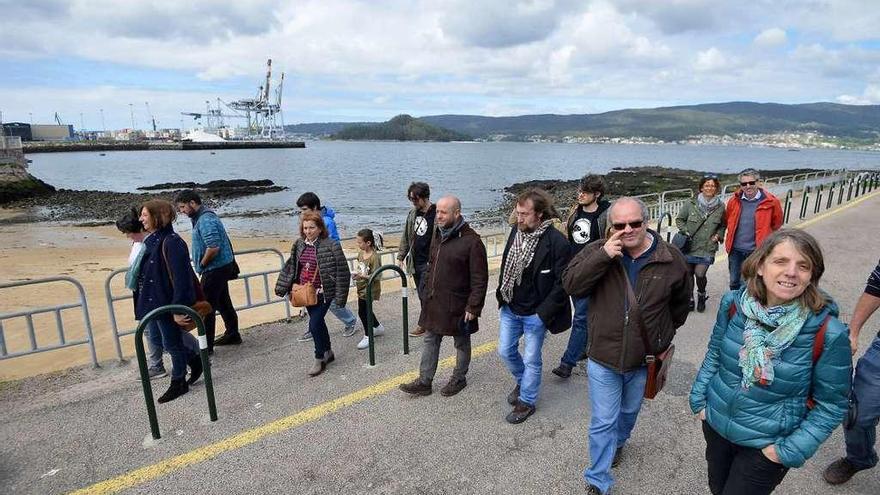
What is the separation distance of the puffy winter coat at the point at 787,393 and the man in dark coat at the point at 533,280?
4.52ft

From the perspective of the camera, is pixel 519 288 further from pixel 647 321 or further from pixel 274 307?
pixel 274 307

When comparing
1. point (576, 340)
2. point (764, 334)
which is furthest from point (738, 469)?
point (576, 340)

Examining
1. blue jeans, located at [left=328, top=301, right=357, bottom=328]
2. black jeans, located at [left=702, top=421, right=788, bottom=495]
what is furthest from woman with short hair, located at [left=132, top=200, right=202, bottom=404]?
black jeans, located at [left=702, top=421, right=788, bottom=495]

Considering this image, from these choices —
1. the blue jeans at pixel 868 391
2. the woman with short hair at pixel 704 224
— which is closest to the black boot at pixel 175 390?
the blue jeans at pixel 868 391

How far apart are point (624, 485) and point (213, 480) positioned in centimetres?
282

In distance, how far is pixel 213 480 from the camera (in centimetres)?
334

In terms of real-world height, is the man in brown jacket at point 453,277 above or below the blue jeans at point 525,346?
above

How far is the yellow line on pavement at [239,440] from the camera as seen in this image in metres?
3.32

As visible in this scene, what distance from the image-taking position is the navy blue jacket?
14.3ft

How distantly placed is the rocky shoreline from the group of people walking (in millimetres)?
24002

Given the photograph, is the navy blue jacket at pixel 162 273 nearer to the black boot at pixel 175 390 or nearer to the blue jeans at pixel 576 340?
the black boot at pixel 175 390

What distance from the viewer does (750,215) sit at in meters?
5.68

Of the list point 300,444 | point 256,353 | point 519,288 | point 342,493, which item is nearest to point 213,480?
point 300,444

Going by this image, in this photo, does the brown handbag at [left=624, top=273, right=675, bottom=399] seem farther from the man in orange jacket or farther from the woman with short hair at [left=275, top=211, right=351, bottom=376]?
the man in orange jacket
